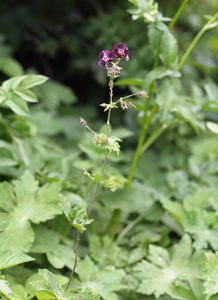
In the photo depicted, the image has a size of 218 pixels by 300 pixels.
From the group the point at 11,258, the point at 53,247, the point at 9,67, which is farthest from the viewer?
the point at 9,67

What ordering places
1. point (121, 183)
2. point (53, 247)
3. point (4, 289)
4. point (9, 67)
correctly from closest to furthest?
point (4, 289), point (53, 247), point (121, 183), point (9, 67)

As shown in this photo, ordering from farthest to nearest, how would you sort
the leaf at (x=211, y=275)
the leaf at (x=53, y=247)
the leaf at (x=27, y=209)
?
the leaf at (x=53, y=247) < the leaf at (x=27, y=209) < the leaf at (x=211, y=275)

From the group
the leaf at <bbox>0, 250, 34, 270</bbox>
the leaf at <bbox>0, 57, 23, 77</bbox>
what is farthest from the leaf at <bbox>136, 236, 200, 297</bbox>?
the leaf at <bbox>0, 57, 23, 77</bbox>

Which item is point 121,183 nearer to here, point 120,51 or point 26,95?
point 26,95

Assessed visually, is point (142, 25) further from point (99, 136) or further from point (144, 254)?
point (99, 136)

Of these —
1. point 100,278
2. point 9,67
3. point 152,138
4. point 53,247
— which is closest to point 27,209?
point 53,247

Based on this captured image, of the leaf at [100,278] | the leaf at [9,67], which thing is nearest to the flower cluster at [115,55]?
the leaf at [100,278]

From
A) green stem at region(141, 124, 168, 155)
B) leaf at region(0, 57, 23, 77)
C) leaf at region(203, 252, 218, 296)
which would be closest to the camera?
leaf at region(203, 252, 218, 296)

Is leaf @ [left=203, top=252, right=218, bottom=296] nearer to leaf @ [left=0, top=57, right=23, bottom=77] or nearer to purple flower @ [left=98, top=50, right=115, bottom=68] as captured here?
purple flower @ [left=98, top=50, right=115, bottom=68]

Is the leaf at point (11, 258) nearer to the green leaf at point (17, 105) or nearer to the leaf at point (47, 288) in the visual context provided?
the leaf at point (47, 288)
